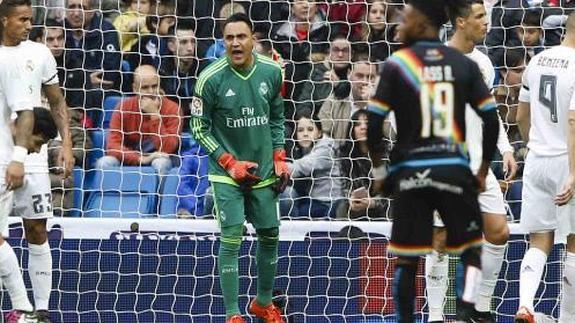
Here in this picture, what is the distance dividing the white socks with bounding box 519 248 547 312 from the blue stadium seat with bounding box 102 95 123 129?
14.0 ft

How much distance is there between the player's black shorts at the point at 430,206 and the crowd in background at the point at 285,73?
13.9 ft

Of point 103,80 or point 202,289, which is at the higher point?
point 103,80

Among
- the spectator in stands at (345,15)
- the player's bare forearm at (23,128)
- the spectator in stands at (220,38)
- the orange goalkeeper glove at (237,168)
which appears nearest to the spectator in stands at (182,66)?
the spectator in stands at (220,38)

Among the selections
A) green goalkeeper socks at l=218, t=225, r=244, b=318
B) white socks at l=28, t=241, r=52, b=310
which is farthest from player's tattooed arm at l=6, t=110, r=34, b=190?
green goalkeeper socks at l=218, t=225, r=244, b=318

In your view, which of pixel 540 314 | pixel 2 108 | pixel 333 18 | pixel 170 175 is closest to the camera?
pixel 2 108

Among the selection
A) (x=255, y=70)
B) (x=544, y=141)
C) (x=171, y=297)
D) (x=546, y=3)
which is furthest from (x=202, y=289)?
(x=546, y=3)

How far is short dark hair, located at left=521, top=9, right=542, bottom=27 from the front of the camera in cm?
1353

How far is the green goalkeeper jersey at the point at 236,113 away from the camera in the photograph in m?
11.0

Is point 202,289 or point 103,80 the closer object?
point 202,289

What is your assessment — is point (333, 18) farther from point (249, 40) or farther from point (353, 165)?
point (249, 40)

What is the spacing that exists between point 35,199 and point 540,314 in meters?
3.80

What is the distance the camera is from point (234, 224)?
10992mm

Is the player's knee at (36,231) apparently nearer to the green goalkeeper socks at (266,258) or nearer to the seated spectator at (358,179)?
the green goalkeeper socks at (266,258)

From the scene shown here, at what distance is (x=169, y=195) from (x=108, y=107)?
3.64 ft
